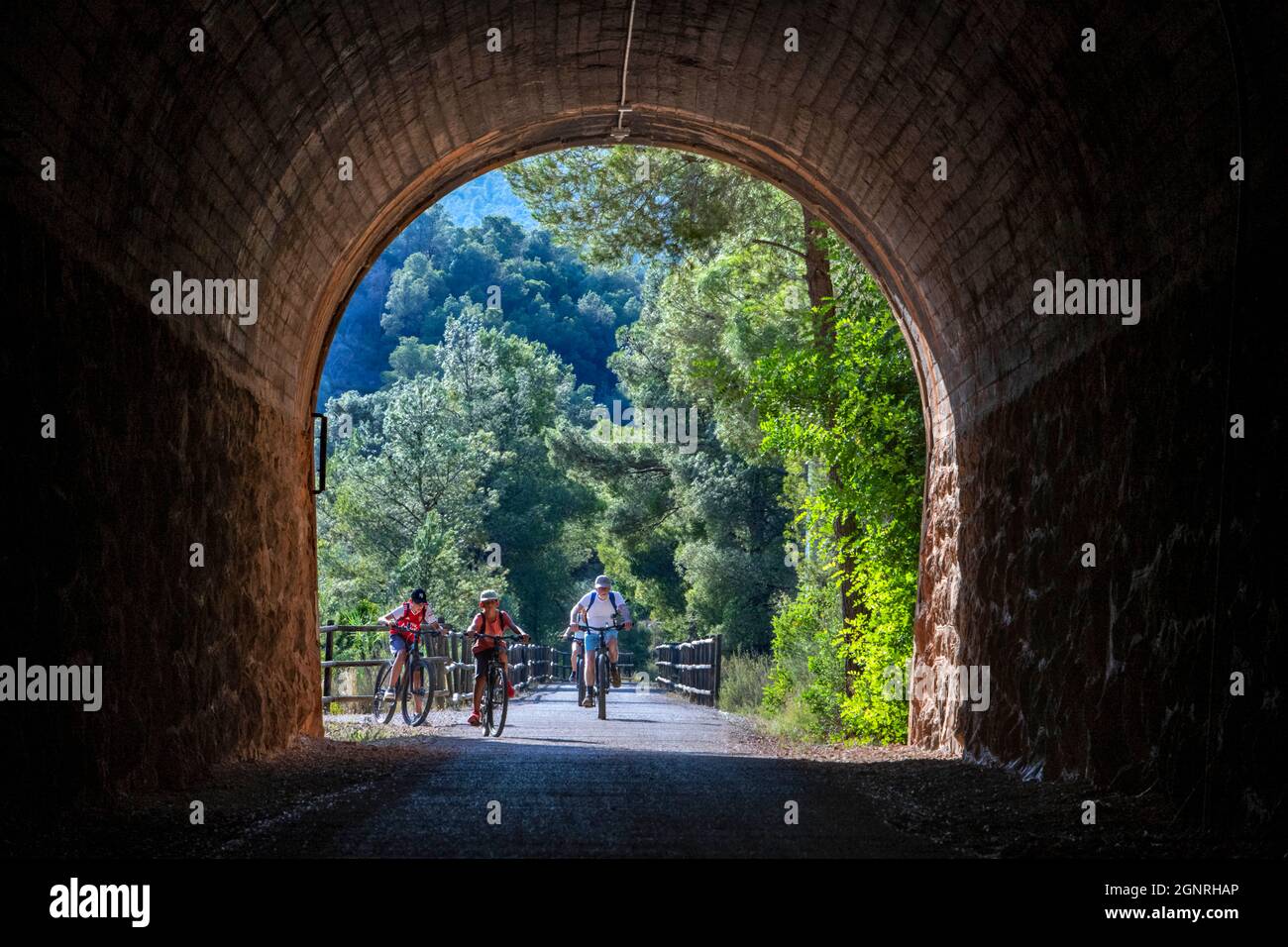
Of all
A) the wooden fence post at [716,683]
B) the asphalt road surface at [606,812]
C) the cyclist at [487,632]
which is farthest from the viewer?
the wooden fence post at [716,683]

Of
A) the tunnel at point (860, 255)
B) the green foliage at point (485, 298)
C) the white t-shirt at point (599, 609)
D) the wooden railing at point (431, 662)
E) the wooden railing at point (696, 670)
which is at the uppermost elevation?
the green foliage at point (485, 298)

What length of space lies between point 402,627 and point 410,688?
680mm

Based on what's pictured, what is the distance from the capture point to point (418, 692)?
1617cm

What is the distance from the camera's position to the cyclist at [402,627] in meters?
15.9

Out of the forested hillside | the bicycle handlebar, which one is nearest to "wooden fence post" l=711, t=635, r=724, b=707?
the bicycle handlebar

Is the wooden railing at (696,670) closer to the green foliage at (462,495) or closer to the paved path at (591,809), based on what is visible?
the green foliage at (462,495)

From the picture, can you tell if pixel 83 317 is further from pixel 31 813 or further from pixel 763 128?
pixel 763 128

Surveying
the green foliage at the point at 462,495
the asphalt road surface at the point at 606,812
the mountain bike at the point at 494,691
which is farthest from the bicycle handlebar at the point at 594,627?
the green foliage at the point at 462,495

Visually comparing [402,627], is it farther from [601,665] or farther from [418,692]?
[601,665]

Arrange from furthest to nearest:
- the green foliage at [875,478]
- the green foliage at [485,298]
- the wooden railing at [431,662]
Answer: the green foliage at [485,298] < the wooden railing at [431,662] < the green foliage at [875,478]

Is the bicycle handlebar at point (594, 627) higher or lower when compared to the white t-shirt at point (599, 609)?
lower

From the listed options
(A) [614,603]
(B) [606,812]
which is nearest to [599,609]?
(A) [614,603]

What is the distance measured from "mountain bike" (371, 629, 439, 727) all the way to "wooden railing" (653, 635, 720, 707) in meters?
8.99
